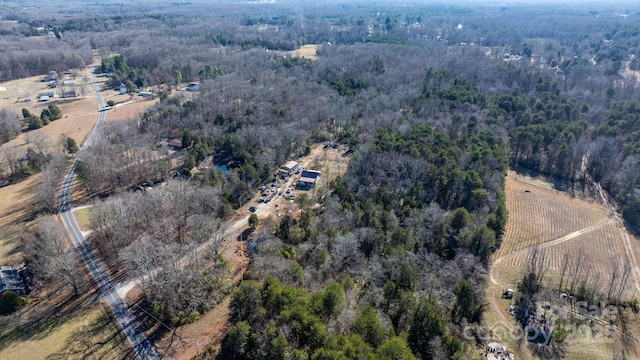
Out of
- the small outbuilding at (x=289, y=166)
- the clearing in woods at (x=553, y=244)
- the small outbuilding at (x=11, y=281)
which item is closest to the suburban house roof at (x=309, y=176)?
the small outbuilding at (x=289, y=166)

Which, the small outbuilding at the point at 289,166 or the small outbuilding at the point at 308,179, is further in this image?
the small outbuilding at the point at 289,166

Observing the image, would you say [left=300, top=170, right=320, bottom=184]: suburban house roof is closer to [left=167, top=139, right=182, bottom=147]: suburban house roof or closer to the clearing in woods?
[left=167, top=139, right=182, bottom=147]: suburban house roof

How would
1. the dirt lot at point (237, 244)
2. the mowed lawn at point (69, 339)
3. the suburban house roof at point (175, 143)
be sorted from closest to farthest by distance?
the mowed lawn at point (69, 339) → the dirt lot at point (237, 244) → the suburban house roof at point (175, 143)

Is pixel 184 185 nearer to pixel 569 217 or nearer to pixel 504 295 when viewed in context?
pixel 504 295

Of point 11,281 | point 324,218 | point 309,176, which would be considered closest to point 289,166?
point 309,176

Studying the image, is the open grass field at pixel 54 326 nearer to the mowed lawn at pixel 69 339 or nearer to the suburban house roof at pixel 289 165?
the mowed lawn at pixel 69 339

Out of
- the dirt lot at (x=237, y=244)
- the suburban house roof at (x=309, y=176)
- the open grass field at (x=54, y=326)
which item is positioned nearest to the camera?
the open grass field at (x=54, y=326)

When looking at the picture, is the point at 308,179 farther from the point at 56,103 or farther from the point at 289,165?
the point at 56,103
